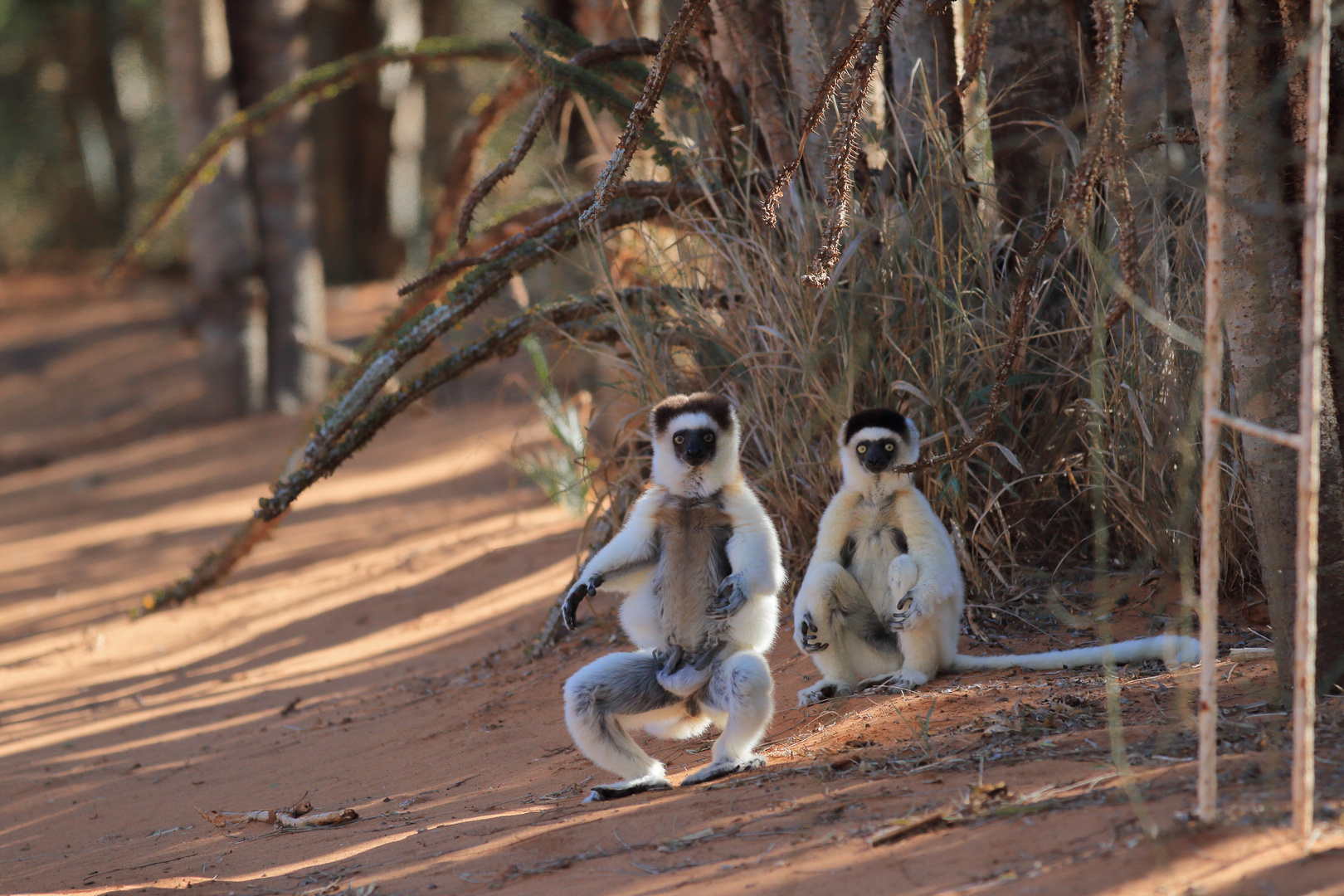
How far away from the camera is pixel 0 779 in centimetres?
437

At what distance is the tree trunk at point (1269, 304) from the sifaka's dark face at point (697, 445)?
4.73ft

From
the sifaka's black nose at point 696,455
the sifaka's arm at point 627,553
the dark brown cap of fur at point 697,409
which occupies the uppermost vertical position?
the dark brown cap of fur at point 697,409

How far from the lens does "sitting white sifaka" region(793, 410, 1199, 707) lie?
350 cm

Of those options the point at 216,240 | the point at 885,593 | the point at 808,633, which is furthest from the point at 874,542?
A: the point at 216,240

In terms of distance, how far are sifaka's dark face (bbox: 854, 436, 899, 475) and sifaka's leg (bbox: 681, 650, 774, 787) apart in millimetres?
860

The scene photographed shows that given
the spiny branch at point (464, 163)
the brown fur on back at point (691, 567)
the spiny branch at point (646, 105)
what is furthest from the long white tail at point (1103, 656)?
the spiny branch at point (464, 163)

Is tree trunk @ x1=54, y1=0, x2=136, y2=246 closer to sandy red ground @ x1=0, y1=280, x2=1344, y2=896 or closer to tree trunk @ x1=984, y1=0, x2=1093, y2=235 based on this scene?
sandy red ground @ x1=0, y1=280, x2=1344, y2=896

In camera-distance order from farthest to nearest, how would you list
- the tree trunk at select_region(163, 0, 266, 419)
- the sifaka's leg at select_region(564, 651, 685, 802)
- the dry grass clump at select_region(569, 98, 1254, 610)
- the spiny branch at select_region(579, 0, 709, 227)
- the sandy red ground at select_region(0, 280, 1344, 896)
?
1. the tree trunk at select_region(163, 0, 266, 419)
2. the dry grass clump at select_region(569, 98, 1254, 610)
3. the sifaka's leg at select_region(564, 651, 685, 802)
4. the spiny branch at select_region(579, 0, 709, 227)
5. the sandy red ground at select_region(0, 280, 1344, 896)

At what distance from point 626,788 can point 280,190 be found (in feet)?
32.3

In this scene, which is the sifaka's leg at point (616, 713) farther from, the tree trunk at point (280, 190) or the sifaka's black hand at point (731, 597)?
the tree trunk at point (280, 190)

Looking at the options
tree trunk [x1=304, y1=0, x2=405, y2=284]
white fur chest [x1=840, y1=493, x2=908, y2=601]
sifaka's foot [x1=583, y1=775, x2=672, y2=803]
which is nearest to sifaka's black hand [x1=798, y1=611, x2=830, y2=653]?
white fur chest [x1=840, y1=493, x2=908, y2=601]

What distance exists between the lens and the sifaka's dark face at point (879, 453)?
3645 mm

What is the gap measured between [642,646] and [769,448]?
1.39 m

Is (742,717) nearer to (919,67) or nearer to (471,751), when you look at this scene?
(471,751)
